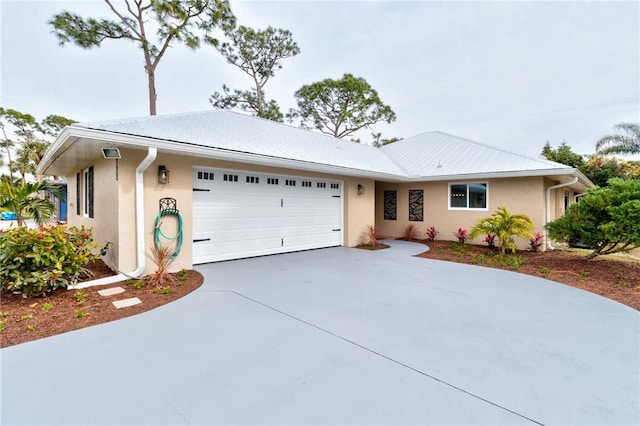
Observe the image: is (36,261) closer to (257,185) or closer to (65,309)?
(65,309)

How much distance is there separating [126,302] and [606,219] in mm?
9404

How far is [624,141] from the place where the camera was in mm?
16812

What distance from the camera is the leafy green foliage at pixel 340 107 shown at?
1980 cm

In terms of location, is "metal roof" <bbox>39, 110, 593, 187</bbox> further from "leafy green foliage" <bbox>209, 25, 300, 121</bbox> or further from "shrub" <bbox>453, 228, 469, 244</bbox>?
"leafy green foliage" <bbox>209, 25, 300, 121</bbox>

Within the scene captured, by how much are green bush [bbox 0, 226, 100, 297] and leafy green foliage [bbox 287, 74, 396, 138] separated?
1843 centimetres

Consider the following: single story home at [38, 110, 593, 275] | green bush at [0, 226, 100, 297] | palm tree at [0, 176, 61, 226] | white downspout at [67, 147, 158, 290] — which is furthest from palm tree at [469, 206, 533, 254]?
palm tree at [0, 176, 61, 226]

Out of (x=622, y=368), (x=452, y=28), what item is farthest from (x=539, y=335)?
(x=452, y=28)

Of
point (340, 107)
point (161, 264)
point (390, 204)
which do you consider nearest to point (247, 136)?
point (161, 264)

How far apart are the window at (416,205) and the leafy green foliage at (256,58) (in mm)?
11367

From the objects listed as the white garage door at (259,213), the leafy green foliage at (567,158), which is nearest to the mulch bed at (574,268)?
the white garage door at (259,213)

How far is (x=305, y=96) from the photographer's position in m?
20.4

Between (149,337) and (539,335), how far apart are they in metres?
4.23

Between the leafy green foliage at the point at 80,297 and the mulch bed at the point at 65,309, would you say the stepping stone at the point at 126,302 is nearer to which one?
the mulch bed at the point at 65,309

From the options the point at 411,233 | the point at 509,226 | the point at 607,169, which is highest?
the point at 607,169
